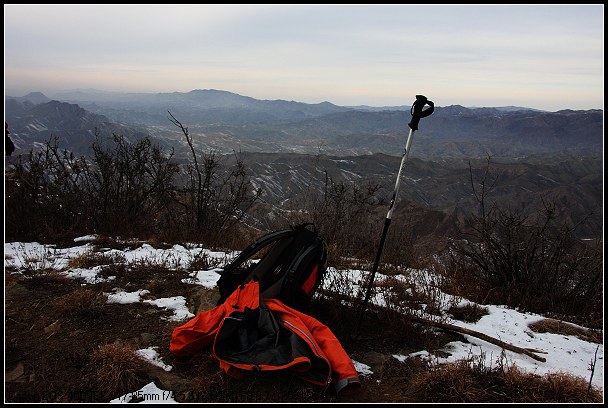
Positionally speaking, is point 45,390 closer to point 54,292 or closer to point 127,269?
point 54,292

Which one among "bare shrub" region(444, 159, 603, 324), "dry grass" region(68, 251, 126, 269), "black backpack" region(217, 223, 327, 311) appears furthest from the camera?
"dry grass" region(68, 251, 126, 269)

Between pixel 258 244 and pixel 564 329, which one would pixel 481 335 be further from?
pixel 258 244

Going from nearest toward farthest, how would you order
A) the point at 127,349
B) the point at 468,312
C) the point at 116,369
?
the point at 116,369 → the point at 127,349 → the point at 468,312

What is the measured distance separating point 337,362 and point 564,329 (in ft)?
9.10

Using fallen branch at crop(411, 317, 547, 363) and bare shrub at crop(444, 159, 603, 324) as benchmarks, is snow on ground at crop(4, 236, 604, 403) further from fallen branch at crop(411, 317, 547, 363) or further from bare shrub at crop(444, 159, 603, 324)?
bare shrub at crop(444, 159, 603, 324)

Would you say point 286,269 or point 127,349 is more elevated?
point 286,269

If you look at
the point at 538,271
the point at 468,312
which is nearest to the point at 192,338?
the point at 468,312

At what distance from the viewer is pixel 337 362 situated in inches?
106

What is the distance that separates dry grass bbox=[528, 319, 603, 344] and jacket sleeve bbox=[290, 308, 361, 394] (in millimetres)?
2386

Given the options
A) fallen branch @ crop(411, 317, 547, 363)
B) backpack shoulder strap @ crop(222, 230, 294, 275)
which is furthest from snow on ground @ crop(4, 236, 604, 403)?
backpack shoulder strap @ crop(222, 230, 294, 275)

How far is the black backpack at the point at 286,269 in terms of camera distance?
338cm

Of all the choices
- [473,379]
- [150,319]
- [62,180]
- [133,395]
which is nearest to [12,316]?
[150,319]

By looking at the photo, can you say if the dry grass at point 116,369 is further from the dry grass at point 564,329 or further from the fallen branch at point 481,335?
the dry grass at point 564,329

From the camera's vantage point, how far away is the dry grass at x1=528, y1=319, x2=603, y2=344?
150 inches
